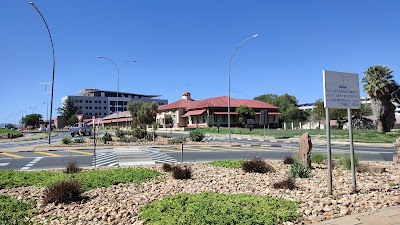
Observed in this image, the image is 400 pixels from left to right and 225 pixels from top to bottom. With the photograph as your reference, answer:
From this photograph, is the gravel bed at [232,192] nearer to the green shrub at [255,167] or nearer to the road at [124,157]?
the green shrub at [255,167]

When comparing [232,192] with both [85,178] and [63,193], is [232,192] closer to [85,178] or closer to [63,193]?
[63,193]

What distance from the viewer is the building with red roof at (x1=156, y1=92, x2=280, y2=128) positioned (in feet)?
220

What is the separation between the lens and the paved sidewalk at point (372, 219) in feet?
16.0

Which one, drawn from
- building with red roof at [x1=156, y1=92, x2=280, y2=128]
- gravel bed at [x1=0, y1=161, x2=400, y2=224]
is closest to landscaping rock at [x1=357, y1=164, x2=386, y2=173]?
gravel bed at [x1=0, y1=161, x2=400, y2=224]

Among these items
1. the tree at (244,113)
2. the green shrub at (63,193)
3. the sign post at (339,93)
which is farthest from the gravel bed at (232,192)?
the tree at (244,113)

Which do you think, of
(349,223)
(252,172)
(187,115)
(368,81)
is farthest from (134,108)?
(349,223)

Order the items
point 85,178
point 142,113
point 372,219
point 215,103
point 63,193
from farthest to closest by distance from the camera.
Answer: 1. point 142,113
2. point 215,103
3. point 85,178
4. point 63,193
5. point 372,219

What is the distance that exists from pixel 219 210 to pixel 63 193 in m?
3.43

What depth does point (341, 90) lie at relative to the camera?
294 inches

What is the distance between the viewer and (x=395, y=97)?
1812 inches

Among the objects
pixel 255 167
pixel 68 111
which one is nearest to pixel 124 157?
pixel 255 167

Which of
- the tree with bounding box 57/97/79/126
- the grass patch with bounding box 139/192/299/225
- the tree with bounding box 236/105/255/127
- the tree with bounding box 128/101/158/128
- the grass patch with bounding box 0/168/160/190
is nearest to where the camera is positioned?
the grass patch with bounding box 139/192/299/225

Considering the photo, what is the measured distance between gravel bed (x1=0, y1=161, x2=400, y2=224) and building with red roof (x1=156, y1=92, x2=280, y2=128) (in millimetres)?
56047

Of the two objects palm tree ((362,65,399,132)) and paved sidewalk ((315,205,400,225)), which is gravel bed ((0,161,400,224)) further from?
palm tree ((362,65,399,132))
